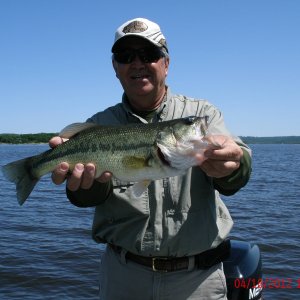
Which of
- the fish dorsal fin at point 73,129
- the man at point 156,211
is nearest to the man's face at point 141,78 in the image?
the man at point 156,211

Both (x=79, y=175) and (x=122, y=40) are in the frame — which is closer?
(x=79, y=175)

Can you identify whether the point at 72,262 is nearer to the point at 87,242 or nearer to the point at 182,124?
the point at 87,242

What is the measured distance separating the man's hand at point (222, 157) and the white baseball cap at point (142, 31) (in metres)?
1.39

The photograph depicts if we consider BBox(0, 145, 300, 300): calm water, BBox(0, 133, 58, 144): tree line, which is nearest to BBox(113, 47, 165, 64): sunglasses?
BBox(0, 145, 300, 300): calm water

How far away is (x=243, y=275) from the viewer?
5.64 m

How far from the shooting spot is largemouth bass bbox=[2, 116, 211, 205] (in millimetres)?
3984

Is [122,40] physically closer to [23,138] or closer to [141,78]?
[141,78]

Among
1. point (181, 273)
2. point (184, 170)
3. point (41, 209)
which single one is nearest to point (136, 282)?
point (181, 273)

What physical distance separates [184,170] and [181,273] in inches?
42.4

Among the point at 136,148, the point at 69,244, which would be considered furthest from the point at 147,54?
the point at 69,244

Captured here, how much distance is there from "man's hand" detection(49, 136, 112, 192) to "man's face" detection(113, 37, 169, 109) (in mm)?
906

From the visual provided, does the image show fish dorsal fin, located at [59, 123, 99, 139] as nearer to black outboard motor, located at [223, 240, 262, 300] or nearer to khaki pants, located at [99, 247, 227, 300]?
khaki pants, located at [99, 247, 227, 300]

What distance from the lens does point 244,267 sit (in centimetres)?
576

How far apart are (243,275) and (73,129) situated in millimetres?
3018
